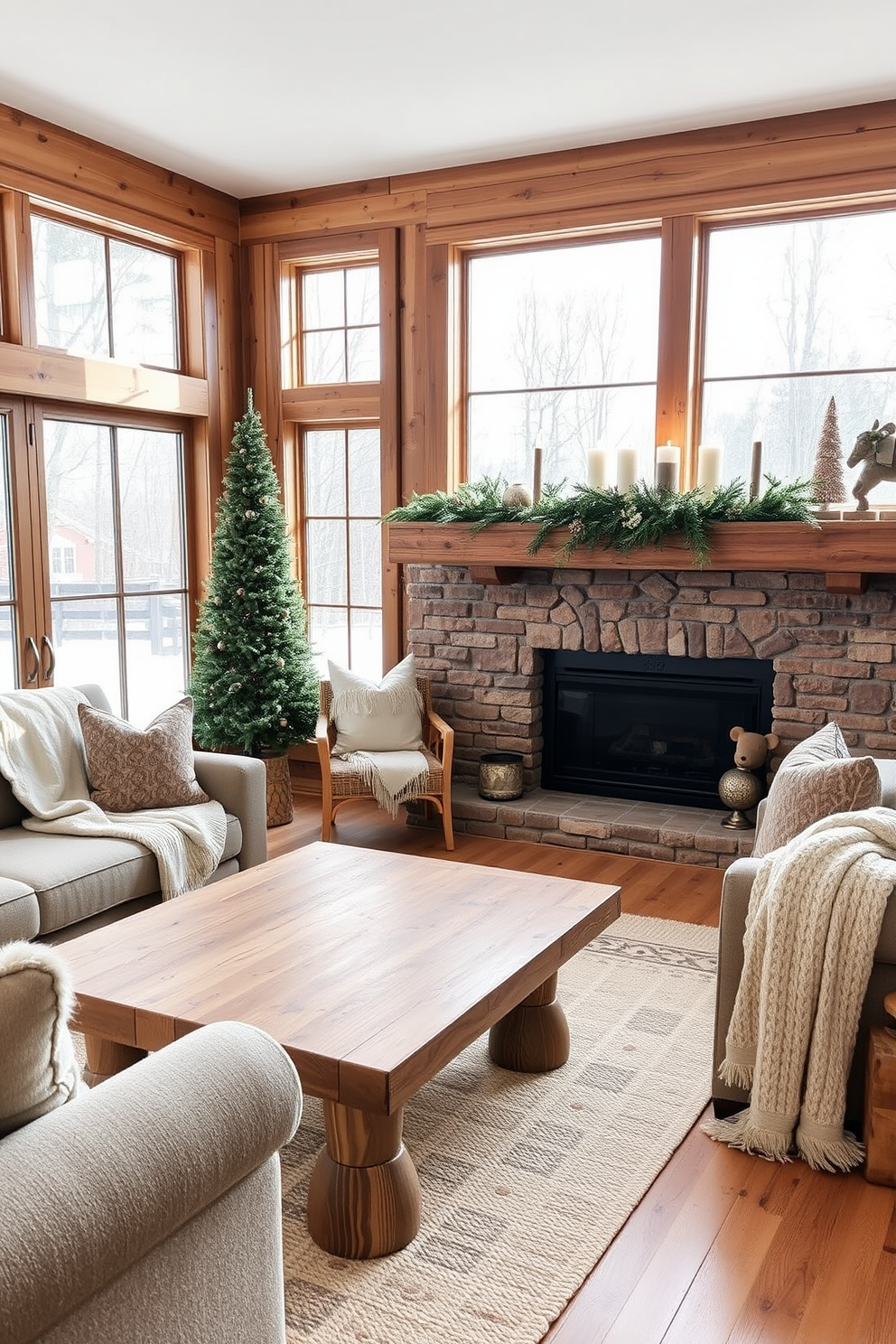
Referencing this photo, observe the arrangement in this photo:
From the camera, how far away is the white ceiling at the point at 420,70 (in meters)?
3.64

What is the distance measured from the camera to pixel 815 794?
2846 millimetres

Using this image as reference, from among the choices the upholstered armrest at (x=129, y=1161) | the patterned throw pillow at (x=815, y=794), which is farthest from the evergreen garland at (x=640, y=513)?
the upholstered armrest at (x=129, y=1161)

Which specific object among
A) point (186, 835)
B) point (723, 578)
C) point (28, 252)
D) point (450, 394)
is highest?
point (28, 252)

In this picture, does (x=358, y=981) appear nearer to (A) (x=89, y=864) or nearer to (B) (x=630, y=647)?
(A) (x=89, y=864)

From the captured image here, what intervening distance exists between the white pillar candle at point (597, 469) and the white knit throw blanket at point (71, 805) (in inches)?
83.1

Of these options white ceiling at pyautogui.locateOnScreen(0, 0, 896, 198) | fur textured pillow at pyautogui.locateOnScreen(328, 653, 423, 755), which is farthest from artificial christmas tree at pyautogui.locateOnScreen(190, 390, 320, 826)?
white ceiling at pyautogui.locateOnScreen(0, 0, 896, 198)

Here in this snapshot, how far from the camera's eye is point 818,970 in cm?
248

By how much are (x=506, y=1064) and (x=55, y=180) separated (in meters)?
3.94

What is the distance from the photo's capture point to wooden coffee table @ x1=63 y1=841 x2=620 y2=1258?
2166 mm

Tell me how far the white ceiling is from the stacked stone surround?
6.10ft

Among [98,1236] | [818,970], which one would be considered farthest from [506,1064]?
[98,1236]

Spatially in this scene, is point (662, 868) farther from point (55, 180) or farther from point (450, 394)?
point (55, 180)

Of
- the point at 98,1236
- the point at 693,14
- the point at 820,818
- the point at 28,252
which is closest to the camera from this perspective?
the point at 98,1236

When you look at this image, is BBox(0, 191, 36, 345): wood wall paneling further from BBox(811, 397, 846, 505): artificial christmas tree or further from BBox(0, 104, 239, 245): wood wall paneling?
BBox(811, 397, 846, 505): artificial christmas tree
